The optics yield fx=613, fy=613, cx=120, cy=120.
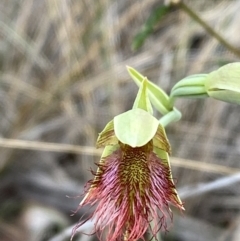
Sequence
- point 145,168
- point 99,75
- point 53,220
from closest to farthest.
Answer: point 145,168 → point 53,220 → point 99,75

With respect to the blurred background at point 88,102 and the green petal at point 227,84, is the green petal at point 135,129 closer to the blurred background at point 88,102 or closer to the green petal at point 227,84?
the green petal at point 227,84

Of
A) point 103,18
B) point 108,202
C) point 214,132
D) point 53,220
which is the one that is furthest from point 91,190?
point 103,18

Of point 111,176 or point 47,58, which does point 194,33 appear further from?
point 111,176

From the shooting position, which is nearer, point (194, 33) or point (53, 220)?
point (53, 220)

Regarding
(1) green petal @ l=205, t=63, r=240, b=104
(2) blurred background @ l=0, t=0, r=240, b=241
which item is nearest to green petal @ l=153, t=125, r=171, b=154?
(1) green petal @ l=205, t=63, r=240, b=104

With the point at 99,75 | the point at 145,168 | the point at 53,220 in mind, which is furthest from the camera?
the point at 99,75

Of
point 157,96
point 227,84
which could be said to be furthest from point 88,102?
point 227,84

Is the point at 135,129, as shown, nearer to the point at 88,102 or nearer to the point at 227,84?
the point at 227,84

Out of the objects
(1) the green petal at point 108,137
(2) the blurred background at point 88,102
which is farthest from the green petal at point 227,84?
(2) the blurred background at point 88,102

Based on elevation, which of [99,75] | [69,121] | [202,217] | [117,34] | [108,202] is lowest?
[108,202]
